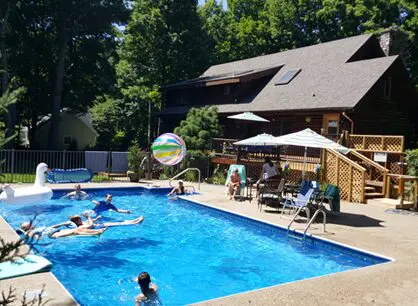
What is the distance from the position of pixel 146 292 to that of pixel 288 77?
67.8 ft

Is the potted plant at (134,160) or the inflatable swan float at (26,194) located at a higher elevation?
the potted plant at (134,160)

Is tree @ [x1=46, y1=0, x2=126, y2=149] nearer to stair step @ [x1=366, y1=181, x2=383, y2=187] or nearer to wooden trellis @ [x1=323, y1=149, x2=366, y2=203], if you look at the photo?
wooden trellis @ [x1=323, y1=149, x2=366, y2=203]

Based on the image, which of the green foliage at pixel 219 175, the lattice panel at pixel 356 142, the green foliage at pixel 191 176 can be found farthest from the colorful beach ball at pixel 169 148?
the lattice panel at pixel 356 142

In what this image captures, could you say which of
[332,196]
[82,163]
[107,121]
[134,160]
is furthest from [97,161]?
[107,121]

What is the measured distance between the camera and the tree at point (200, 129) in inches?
878

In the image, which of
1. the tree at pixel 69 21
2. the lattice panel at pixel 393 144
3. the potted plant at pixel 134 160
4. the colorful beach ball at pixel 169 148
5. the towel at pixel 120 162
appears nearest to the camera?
the lattice panel at pixel 393 144

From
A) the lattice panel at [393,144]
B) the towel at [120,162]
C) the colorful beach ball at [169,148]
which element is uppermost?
the lattice panel at [393,144]

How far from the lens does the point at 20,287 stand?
573 centimetres

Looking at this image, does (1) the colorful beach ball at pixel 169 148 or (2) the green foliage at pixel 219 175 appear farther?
(2) the green foliage at pixel 219 175

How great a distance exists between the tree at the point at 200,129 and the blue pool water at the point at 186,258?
9354mm

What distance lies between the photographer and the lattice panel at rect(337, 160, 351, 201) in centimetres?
1589

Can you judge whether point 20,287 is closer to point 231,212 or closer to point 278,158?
point 231,212

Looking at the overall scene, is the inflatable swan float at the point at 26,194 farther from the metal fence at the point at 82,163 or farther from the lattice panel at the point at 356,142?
the lattice panel at the point at 356,142

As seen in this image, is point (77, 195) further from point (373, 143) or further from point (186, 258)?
point (373, 143)
